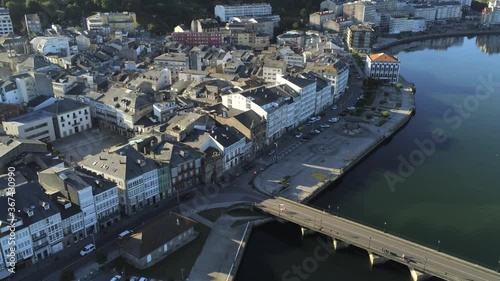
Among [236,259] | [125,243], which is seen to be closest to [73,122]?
[125,243]

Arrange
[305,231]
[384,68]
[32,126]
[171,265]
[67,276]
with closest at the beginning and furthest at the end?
[67,276] → [171,265] → [305,231] → [32,126] → [384,68]

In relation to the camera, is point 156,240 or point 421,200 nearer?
point 156,240

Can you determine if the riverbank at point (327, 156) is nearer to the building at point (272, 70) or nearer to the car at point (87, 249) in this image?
the building at point (272, 70)

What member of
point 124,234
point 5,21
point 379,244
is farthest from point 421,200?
point 5,21

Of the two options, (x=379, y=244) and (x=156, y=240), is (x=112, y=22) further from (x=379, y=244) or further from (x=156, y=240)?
(x=379, y=244)

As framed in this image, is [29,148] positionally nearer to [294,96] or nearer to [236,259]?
[236,259]

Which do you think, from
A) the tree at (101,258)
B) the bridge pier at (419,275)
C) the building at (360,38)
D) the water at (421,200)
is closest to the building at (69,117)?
the tree at (101,258)

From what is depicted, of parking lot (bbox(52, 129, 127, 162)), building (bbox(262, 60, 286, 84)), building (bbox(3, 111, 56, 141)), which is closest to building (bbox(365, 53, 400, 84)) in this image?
building (bbox(262, 60, 286, 84))
